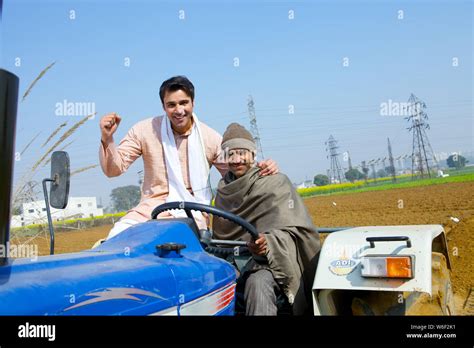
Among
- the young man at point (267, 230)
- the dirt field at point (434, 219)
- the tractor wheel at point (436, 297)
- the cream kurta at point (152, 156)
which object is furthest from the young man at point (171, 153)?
the dirt field at point (434, 219)

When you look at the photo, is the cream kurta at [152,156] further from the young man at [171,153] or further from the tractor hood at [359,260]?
the tractor hood at [359,260]

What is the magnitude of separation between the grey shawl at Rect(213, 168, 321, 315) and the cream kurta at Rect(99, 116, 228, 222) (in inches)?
22.2

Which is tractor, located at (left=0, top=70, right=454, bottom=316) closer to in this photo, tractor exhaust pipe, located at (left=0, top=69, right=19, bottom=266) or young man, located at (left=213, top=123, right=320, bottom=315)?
tractor exhaust pipe, located at (left=0, top=69, right=19, bottom=266)

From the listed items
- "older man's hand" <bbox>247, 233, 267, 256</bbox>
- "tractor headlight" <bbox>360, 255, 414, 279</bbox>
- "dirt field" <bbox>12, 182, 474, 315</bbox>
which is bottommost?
"dirt field" <bbox>12, 182, 474, 315</bbox>

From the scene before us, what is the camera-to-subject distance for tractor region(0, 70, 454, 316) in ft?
4.83

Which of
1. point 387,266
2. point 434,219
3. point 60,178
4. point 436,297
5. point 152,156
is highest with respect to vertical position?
point 152,156

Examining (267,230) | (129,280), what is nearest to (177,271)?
(129,280)

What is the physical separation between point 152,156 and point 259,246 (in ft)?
4.84

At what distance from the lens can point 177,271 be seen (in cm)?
196

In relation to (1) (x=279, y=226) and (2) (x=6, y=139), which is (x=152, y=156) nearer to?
(1) (x=279, y=226)

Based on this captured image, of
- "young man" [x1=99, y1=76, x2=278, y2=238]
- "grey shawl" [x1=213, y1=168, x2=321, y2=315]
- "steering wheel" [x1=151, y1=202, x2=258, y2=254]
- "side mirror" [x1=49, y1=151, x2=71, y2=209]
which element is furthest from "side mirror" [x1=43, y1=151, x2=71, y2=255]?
"young man" [x1=99, y1=76, x2=278, y2=238]

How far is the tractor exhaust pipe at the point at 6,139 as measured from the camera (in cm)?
133

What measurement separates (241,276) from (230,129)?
1082 millimetres
